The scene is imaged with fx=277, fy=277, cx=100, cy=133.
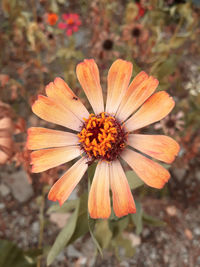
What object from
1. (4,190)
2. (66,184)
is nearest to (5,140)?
(66,184)

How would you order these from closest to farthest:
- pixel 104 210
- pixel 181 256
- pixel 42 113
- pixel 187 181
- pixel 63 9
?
pixel 104 210 < pixel 42 113 < pixel 181 256 < pixel 187 181 < pixel 63 9

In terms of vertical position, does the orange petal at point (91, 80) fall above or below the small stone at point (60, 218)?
above

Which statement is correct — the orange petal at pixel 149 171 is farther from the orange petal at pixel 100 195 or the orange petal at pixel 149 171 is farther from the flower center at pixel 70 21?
the flower center at pixel 70 21

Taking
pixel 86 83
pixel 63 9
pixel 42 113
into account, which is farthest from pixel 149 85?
pixel 63 9

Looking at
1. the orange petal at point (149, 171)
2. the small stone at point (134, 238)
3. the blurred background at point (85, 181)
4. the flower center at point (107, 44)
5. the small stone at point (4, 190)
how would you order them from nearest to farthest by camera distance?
the orange petal at point (149, 171), the blurred background at point (85, 181), the small stone at point (134, 238), the small stone at point (4, 190), the flower center at point (107, 44)

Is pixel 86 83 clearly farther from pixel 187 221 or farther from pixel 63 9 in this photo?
pixel 63 9

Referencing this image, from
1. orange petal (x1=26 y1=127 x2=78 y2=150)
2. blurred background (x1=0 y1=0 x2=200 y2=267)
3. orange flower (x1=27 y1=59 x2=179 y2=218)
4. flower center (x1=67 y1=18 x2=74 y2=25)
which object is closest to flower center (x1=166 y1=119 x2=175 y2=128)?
blurred background (x1=0 y1=0 x2=200 y2=267)

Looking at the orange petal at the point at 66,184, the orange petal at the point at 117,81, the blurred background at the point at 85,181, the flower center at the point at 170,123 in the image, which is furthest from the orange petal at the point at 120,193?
the flower center at the point at 170,123

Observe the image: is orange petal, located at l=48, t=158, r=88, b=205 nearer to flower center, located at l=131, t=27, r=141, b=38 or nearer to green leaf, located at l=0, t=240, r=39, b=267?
green leaf, located at l=0, t=240, r=39, b=267
